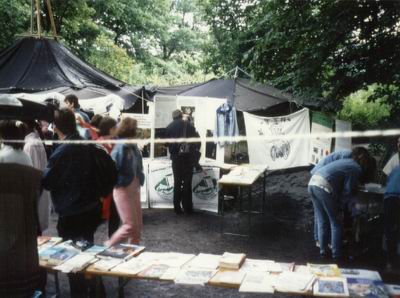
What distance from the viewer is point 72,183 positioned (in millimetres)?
3703

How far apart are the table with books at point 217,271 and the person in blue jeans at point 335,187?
6.35 feet

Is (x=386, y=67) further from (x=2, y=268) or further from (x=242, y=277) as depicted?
(x=2, y=268)

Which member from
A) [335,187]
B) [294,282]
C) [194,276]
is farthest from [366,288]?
[335,187]

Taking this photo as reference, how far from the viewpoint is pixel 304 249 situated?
6195 millimetres

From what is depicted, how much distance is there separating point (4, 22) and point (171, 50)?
1905 cm

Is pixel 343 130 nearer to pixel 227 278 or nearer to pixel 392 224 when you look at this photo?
pixel 392 224

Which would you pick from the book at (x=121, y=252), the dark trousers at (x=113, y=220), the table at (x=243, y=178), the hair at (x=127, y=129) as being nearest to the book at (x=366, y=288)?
the book at (x=121, y=252)

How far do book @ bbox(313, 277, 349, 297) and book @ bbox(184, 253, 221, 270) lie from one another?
82 cm

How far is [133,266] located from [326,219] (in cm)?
307

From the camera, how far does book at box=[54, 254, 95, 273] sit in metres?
3.34

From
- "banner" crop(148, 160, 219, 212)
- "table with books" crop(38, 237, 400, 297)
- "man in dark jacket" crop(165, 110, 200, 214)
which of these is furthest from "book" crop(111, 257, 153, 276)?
"banner" crop(148, 160, 219, 212)

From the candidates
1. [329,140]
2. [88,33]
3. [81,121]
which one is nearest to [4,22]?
[88,33]

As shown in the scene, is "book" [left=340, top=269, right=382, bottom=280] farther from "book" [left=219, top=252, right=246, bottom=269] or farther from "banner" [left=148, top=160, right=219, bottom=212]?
"banner" [left=148, top=160, right=219, bottom=212]

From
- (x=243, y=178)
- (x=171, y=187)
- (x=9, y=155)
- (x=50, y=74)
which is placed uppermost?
(x=50, y=74)
